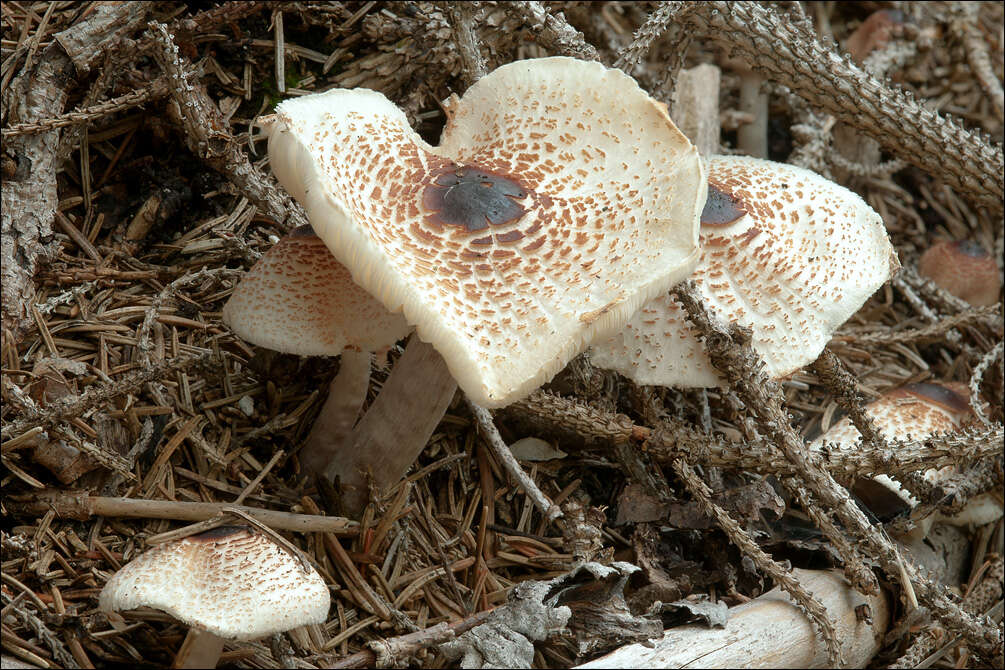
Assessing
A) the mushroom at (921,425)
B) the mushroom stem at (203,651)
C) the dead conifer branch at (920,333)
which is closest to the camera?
the mushroom stem at (203,651)

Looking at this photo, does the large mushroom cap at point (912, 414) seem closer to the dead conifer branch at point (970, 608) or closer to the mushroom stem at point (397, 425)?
the dead conifer branch at point (970, 608)

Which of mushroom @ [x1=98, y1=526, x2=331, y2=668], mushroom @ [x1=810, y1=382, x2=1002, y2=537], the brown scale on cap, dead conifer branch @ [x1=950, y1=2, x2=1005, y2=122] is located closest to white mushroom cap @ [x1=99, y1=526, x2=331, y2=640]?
mushroom @ [x1=98, y1=526, x2=331, y2=668]

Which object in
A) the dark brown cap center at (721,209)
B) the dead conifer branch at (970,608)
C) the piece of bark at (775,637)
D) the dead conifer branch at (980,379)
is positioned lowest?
the dead conifer branch at (970,608)

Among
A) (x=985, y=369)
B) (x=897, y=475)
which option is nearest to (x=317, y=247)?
(x=897, y=475)

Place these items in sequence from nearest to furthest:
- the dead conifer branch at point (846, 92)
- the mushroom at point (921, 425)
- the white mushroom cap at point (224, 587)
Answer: the white mushroom cap at point (224, 587) < the mushroom at point (921, 425) < the dead conifer branch at point (846, 92)

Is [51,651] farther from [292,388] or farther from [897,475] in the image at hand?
[897,475]

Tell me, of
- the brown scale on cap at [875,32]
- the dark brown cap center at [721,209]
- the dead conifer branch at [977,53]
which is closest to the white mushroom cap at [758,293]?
the dark brown cap center at [721,209]

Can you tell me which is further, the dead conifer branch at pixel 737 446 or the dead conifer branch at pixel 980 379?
the dead conifer branch at pixel 980 379
